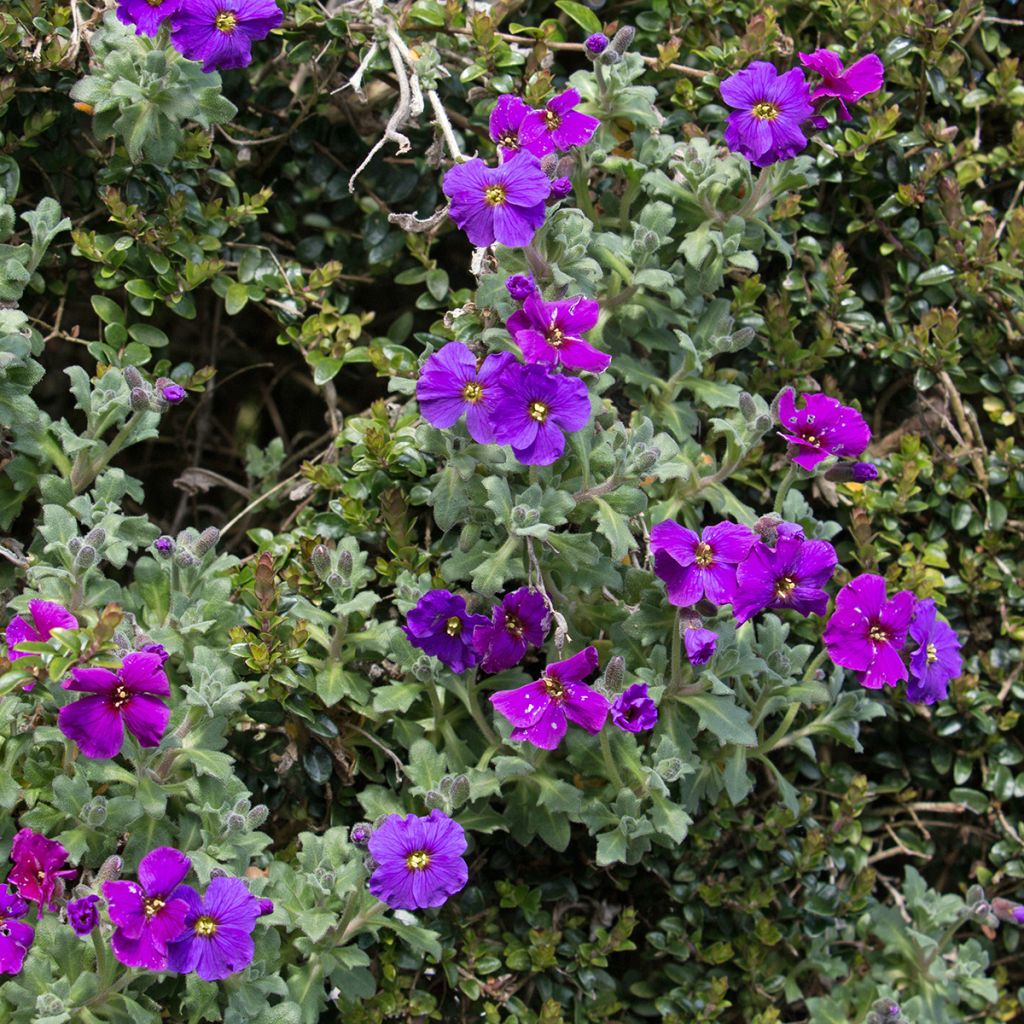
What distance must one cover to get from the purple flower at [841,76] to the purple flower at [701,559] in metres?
0.92

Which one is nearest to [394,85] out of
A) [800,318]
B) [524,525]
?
[800,318]

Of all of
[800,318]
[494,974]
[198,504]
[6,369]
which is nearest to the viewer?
[6,369]

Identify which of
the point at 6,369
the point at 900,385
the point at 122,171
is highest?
the point at 122,171

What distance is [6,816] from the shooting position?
2.27m

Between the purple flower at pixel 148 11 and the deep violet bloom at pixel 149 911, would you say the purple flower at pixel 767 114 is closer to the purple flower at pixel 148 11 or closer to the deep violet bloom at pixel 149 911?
the purple flower at pixel 148 11

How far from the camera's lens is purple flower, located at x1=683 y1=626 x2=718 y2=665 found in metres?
2.22

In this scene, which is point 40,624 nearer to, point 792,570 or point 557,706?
point 557,706

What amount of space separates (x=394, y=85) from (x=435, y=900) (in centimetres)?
184

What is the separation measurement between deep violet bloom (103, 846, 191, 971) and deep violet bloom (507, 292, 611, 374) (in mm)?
1039

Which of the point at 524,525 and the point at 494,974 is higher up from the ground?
the point at 524,525

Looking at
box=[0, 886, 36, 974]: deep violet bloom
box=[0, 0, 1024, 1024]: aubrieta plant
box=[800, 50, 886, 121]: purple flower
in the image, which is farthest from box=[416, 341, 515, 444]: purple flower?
box=[0, 886, 36, 974]: deep violet bloom

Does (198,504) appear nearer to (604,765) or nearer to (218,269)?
(218,269)

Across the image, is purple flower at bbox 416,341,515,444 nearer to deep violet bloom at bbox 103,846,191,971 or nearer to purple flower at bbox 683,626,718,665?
purple flower at bbox 683,626,718,665

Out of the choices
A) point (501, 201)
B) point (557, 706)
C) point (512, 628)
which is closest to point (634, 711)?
point (557, 706)
